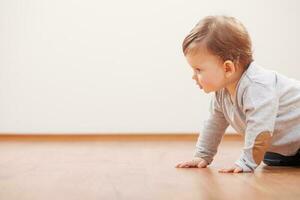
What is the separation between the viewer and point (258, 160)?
140cm

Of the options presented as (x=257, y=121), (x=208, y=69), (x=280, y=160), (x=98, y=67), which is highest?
(x=208, y=69)

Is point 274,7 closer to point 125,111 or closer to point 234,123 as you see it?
point 125,111

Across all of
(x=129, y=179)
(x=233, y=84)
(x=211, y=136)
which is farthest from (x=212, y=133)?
(x=129, y=179)

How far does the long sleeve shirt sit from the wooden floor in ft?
0.20

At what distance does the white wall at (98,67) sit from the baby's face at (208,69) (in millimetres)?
1653

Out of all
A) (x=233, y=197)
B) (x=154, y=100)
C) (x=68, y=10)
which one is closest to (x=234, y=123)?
(x=233, y=197)

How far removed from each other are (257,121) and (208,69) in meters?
0.20

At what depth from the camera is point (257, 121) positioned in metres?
1.36

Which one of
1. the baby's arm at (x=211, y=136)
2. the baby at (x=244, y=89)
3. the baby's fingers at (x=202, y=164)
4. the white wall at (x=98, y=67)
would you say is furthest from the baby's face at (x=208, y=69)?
the white wall at (x=98, y=67)

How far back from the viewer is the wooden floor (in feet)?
3.33

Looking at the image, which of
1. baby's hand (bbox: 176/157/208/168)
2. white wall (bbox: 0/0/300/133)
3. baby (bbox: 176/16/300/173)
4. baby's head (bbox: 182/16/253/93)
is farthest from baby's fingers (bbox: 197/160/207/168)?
white wall (bbox: 0/0/300/133)

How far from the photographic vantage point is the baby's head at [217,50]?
4.65 feet

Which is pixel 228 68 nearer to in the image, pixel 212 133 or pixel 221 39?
pixel 221 39

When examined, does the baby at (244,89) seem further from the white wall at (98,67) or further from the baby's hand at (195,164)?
the white wall at (98,67)
